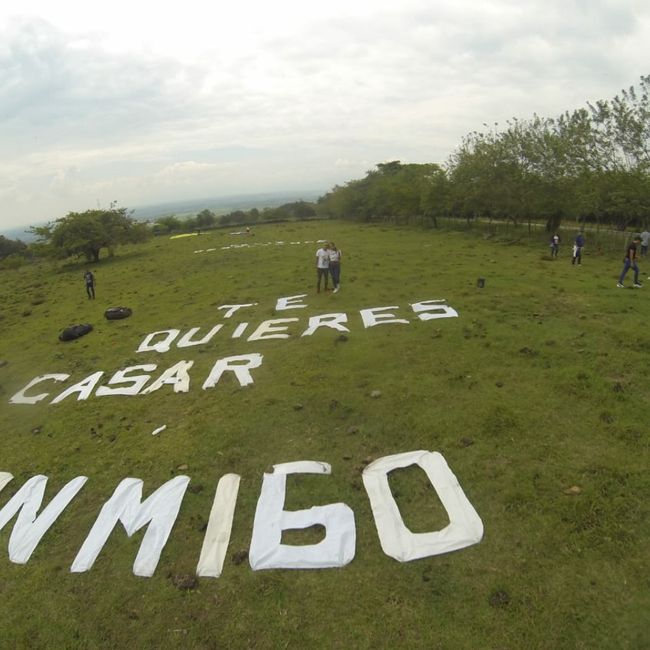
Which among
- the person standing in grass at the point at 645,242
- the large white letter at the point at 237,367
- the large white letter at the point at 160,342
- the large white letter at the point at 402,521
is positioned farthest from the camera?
the person standing in grass at the point at 645,242

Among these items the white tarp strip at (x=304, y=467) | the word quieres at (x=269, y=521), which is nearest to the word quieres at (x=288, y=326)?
the white tarp strip at (x=304, y=467)

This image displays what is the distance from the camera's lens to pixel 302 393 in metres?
12.1

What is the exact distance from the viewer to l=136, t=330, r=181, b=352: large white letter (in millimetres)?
17797

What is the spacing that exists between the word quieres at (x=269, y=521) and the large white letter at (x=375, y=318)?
8625mm

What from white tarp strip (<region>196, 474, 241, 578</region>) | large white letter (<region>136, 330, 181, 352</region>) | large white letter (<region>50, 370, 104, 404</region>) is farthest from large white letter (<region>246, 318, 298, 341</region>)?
white tarp strip (<region>196, 474, 241, 578</region>)

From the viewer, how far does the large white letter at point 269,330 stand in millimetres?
17141

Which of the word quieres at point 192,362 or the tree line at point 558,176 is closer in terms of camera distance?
the word quieres at point 192,362

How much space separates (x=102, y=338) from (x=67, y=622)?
16.2 metres

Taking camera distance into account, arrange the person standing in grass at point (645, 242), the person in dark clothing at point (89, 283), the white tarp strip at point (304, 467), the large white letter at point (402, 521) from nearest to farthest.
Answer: the large white letter at point (402, 521)
the white tarp strip at point (304, 467)
the person standing in grass at point (645, 242)
the person in dark clothing at point (89, 283)

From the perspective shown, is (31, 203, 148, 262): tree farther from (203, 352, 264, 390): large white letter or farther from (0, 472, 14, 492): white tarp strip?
(0, 472, 14, 492): white tarp strip

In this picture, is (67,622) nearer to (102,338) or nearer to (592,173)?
(102,338)

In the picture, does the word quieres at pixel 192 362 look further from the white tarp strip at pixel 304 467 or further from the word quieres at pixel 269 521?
the word quieres at pixel 269 521

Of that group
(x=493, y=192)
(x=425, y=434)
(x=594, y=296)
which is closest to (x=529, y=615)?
(x=425, y=434)

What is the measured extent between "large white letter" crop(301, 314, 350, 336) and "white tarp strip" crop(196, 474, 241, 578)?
28.6ft
